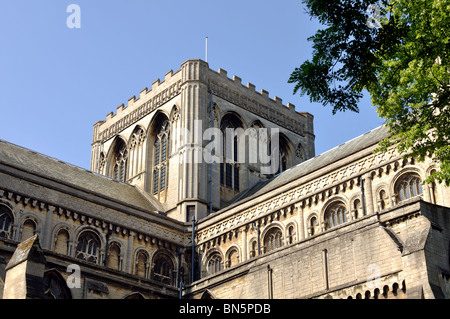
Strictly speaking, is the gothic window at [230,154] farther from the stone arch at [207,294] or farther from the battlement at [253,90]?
the stone arch at [207,294]

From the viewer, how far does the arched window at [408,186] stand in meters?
38.9

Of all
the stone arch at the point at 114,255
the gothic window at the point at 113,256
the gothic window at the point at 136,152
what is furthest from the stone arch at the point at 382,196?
the gothic window at the point at 136,152

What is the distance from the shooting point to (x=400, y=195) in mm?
39438

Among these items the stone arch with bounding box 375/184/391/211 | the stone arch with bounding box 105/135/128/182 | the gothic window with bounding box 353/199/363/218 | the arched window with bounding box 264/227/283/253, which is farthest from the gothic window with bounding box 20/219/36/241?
the stone arch with bounding box 105/135/128/182

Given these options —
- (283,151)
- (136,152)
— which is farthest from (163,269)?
(283,151)

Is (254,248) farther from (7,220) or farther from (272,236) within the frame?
(7,220)

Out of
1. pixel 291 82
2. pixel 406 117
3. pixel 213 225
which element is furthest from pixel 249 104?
pixel 291 82

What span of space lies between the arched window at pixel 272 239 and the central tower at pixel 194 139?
732cm

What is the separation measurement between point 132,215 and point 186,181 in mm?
6114

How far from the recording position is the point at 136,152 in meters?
59.8

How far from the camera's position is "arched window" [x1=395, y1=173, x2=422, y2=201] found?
128 feet

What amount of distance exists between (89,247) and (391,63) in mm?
25924

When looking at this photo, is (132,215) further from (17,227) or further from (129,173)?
(129,173)

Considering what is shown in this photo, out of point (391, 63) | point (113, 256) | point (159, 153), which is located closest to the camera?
point (391, 63)
